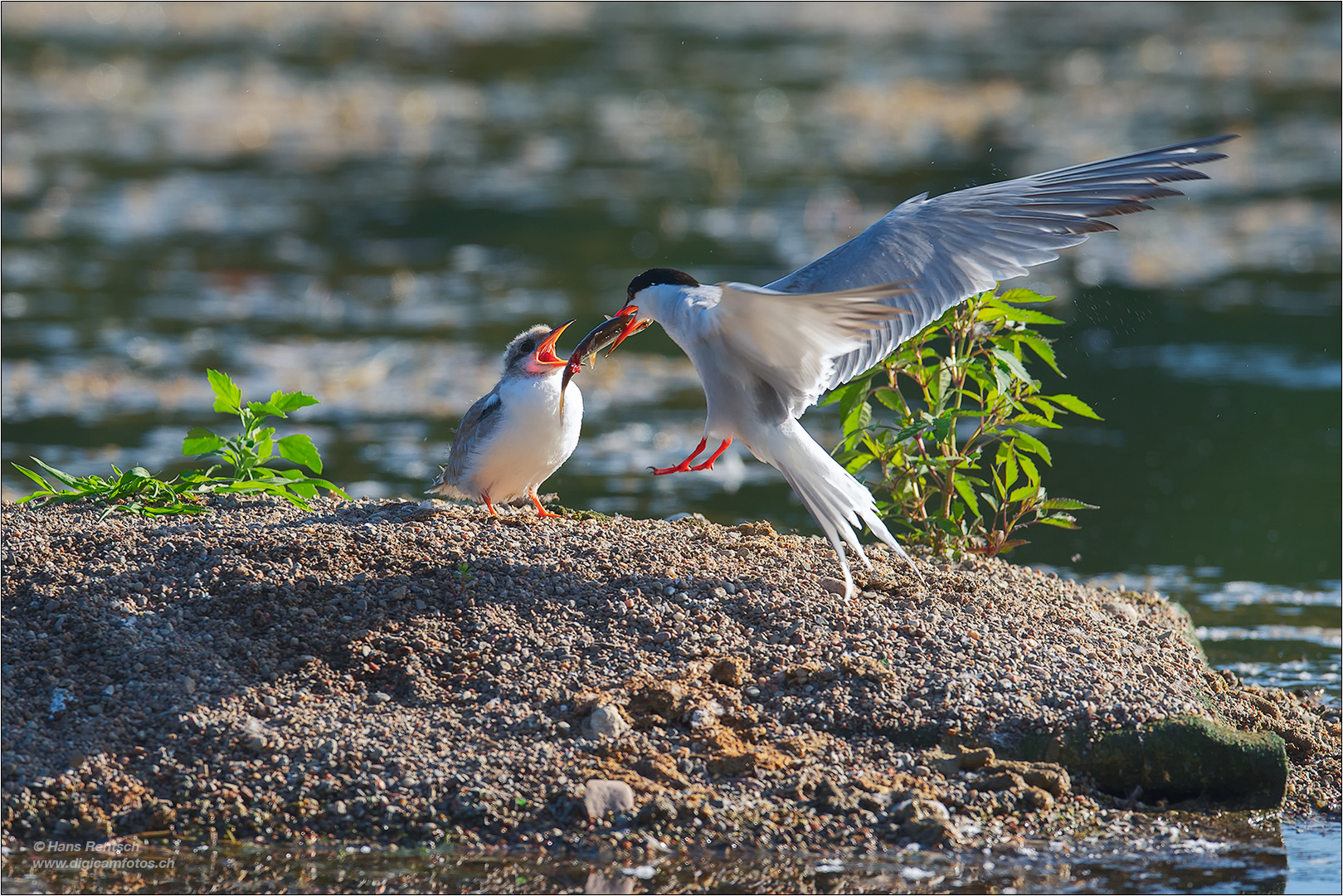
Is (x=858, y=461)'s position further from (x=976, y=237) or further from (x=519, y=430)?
(x=519, y=430)

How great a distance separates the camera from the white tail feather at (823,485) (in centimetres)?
475

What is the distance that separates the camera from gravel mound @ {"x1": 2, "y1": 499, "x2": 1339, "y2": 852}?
4.02 m

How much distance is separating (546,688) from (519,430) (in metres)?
1.17

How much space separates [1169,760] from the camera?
431 centimetres

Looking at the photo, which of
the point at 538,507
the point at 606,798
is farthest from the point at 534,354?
the point at 606,798

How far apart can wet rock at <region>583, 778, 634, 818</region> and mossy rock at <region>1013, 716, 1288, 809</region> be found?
3.98 ft

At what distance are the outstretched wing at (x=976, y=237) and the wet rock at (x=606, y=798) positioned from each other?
162 cm

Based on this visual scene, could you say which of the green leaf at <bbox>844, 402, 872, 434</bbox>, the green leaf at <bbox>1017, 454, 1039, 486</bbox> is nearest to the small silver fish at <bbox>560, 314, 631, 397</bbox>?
the green leaf at <bbox>844, 402, 872, 434</bbox>

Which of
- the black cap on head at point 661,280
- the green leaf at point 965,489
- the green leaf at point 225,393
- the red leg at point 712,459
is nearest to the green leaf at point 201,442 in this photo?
the green leaf at point 225,393

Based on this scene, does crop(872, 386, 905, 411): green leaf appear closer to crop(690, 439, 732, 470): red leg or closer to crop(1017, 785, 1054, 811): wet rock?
crop(690, 439, 732, 470): red leg

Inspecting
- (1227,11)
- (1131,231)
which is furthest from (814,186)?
(1227,11)

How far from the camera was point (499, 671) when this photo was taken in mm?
4465

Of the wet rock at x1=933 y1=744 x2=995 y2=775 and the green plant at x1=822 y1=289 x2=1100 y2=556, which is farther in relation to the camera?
the green plant at x1=822 y1=289 x2=1100 y2=556

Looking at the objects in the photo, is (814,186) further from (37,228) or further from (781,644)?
(781,644)
